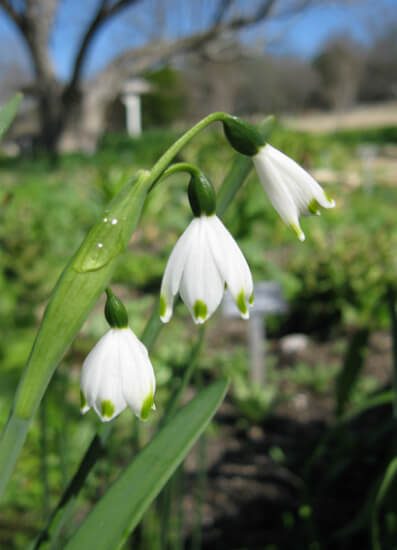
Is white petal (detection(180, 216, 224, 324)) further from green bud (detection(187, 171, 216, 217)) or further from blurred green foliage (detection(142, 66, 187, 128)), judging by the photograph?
blurred green foliage (detection(142, 66, 187, 128))

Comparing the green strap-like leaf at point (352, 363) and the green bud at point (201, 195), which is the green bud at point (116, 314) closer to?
the green bud at point (201, 195)

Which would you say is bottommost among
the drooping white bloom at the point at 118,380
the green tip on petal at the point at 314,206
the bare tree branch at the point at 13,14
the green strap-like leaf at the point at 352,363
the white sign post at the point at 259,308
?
the bare tree branch at the point at 13,14

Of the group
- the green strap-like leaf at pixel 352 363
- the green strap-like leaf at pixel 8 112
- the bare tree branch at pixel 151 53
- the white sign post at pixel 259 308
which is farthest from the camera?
the bare tree branch at pixel 151 53

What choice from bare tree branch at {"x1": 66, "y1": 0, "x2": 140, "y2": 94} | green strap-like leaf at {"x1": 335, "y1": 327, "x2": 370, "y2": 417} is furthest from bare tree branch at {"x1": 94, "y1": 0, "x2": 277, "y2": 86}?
green strap-like leaf at {"x1": 335, "y1": 327, "x2": 370, "y2": 417}

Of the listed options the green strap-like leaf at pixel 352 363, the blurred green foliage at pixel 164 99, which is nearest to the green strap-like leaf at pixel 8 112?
the green strap-like leaf at pixel 352 363

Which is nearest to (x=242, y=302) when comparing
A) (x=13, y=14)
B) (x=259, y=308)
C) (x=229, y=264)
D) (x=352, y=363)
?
(x=229, y=264)

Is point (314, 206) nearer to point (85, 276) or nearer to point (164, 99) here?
point (85, 276)

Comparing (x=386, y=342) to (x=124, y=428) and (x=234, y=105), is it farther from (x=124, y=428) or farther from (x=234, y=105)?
(x=234, y=105)
